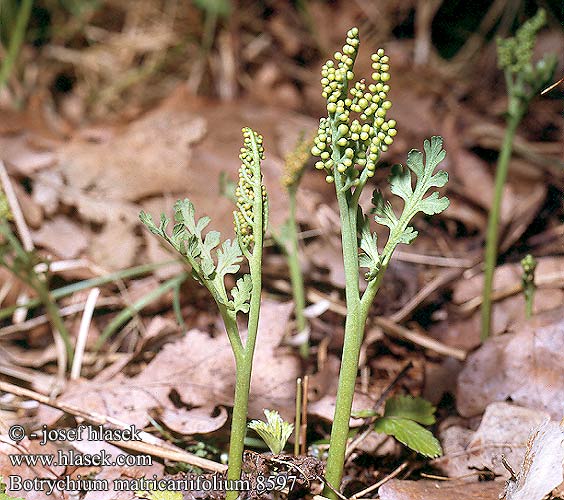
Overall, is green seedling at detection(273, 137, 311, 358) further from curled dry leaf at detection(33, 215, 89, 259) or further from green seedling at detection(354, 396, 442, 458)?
curled dry leaf at detection(33, 215, 89, 259)

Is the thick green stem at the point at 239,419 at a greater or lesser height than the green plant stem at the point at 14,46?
lesser

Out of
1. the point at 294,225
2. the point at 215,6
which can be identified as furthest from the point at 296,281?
the point at 215,6

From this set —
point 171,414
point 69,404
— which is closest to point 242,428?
point 171,414

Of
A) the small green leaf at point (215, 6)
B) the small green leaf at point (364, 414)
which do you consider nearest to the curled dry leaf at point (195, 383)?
the small green leaf at point (364, 414)

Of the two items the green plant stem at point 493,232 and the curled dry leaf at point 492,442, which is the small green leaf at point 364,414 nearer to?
the curled dry leaf at point 492,442

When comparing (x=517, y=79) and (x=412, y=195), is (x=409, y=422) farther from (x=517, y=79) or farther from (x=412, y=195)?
(x=517, y=79)
